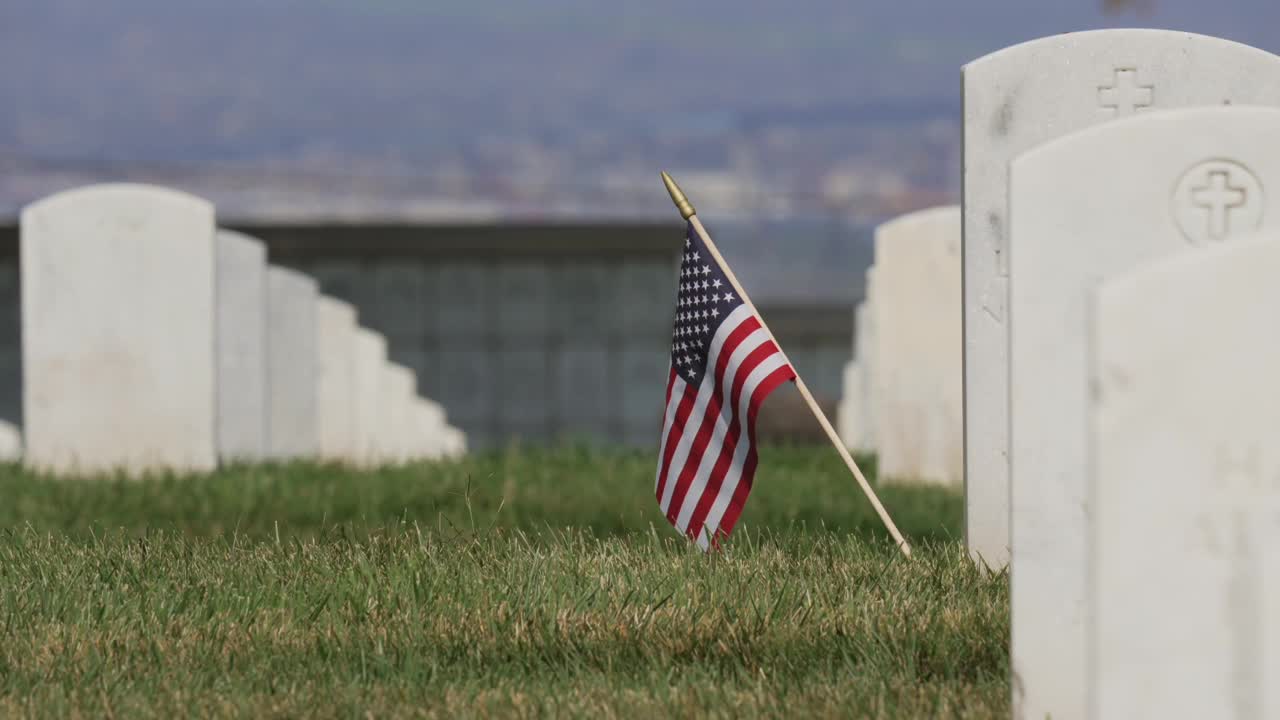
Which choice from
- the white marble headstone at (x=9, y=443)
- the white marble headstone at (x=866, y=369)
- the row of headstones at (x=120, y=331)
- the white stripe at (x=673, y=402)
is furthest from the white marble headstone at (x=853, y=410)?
the white stripe at (x=673, y=402)

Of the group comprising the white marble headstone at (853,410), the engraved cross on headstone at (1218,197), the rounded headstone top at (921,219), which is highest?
the rounded headstone top at (921,219)

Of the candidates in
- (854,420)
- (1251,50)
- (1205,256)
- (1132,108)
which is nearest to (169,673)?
(1205,256)

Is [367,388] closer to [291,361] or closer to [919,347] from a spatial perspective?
[291,361]

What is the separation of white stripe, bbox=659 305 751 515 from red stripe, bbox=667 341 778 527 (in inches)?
0.7

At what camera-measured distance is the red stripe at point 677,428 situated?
5301 millimetres

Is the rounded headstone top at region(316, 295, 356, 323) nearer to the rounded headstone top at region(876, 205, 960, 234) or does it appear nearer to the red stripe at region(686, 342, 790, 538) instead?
the rounded headstone top at region(876, 205, 960, 234)

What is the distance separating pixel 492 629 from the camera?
4215 millimetres

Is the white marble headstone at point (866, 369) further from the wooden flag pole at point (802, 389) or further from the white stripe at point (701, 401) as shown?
the white stripe at point (701, 401)

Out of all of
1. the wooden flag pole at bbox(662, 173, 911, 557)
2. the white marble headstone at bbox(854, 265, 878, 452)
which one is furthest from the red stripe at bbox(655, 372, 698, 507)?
the white marble headstone at bbox(854, 265, 878, 452)

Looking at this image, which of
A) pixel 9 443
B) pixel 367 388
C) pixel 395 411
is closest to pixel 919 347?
pixel 367 388

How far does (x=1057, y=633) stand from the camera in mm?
3559

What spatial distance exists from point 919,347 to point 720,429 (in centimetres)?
484

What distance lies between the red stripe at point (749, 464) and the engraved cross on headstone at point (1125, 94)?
1.47 meters

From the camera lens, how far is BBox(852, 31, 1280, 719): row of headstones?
9.12ft
